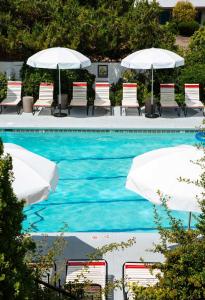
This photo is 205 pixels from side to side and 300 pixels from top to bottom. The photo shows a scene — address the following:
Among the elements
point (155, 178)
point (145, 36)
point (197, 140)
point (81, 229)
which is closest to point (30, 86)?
point (145, 36)

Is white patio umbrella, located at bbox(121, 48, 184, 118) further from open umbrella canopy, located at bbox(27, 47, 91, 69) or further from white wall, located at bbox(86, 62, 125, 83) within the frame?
white wall, located at bbox(86, 62, 125, 83)

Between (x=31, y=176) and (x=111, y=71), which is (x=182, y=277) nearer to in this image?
(x=31, y=176)

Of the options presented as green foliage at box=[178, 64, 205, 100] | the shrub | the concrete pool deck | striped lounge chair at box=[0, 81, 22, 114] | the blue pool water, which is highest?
the shrub

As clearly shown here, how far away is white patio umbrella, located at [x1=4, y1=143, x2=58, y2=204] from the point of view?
31.8 ft

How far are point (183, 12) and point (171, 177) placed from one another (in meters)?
35.9

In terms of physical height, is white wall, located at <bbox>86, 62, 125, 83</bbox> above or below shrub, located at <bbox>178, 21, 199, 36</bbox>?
below

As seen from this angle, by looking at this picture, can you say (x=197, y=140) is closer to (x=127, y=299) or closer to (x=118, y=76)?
(x=118, y=76)

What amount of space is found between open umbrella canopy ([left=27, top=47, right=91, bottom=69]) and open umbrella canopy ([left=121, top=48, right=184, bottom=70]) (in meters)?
1.80

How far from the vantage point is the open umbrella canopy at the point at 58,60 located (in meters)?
19.6

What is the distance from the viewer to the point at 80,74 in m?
22.3

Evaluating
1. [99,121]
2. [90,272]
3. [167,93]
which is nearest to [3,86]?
[99,121]

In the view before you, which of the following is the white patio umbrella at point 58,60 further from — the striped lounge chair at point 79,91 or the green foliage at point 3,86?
the green foliage at point 3,86

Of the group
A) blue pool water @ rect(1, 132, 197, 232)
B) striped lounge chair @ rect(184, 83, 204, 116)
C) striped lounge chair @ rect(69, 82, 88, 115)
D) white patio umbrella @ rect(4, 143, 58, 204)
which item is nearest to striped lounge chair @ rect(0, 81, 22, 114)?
striped lounge chair @ rect(69, 82, 88, 115)

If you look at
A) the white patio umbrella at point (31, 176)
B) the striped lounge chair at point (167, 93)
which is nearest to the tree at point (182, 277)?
the white patio umbrella at point (31, 176)
